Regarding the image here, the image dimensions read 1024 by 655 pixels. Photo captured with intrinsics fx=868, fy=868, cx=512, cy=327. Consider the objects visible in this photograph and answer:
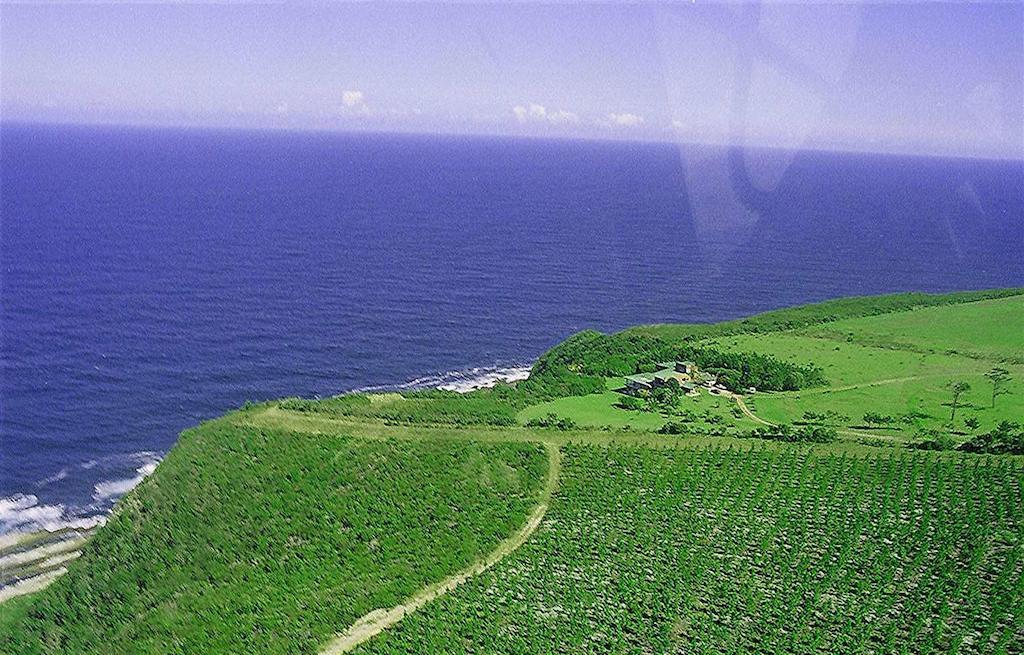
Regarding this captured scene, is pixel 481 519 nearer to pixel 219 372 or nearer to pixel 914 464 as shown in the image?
pixel 914 464

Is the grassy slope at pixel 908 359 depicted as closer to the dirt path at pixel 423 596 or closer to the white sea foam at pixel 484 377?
the white sea foam at pixel 484 377

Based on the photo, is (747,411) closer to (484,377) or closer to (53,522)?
(484,377)

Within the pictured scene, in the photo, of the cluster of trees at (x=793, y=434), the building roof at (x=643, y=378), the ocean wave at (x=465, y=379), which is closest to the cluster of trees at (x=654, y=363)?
the building roof at (x=643, y=378)

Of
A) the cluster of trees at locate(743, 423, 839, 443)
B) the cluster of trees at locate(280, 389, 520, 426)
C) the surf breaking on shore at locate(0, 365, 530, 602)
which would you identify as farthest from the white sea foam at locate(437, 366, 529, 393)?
the cluster of trees at locate(743, 423, 839, 443)

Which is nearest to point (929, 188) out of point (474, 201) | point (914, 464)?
point (474, 201)

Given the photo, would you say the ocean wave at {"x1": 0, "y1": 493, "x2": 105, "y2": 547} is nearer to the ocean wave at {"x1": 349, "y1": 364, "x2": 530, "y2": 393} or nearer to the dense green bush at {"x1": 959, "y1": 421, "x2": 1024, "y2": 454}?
the ocean wave at {"x1": 349, "y1": 364, "x2": 530, "y2": 393}
